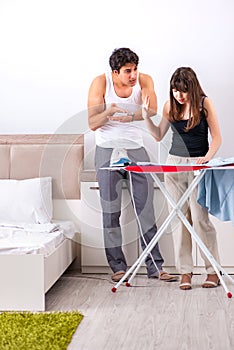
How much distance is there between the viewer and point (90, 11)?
4992mm

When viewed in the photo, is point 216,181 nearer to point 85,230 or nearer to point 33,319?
point 85,230

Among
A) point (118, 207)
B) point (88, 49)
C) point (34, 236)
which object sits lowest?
point (34, 236)

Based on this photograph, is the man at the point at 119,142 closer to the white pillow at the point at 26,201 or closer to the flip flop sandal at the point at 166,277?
the flip flop sandal at the point at 166,277

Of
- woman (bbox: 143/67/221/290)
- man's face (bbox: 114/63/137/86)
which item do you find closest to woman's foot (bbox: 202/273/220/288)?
woman (bbox: 143/67/221/290)

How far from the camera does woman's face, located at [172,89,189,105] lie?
163 inches

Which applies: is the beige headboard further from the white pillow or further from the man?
the man

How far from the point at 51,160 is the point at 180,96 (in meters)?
1.16

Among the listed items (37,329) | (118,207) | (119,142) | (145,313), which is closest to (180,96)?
(119,142)

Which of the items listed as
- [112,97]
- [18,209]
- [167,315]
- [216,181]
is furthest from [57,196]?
[167,315]

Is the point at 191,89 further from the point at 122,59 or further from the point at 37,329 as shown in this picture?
the point at 37,329

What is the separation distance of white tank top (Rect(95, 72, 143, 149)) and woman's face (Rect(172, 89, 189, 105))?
22 centimetres

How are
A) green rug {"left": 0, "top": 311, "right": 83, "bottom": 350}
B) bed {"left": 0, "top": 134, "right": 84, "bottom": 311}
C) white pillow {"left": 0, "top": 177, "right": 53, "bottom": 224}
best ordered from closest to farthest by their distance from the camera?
green rug {"left": 0, "top": 311, "right": 83, "bottom": 350} < bed {"left": 0, "top": 134, "right": 84, "bottom": 311} < white pillow {"left": 0, "top": 177, "right": 53, "bottom": 224}

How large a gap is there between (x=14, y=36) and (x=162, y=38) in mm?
1054

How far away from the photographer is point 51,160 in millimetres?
4895
